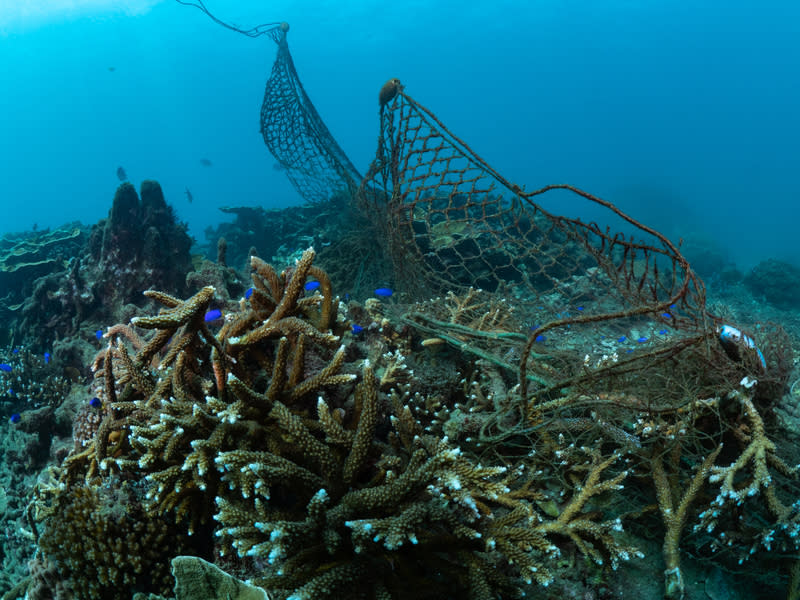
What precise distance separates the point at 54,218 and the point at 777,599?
456ft

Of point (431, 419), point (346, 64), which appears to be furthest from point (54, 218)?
point (431, 419)

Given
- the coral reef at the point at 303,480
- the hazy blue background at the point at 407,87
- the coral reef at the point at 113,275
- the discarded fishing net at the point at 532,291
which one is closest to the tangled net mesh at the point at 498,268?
the discarded fishing net at the point at 532,291

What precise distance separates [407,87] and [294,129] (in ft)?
338

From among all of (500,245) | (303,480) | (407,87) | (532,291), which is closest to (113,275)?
(500,245)

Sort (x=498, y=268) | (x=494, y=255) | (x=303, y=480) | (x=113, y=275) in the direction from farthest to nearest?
(x=494, y=255)
(x=113, y=275)
(x=498, y=268)
(x=303, y=480)

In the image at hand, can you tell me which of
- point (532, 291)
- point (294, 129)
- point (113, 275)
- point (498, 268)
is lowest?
point (532, 291)

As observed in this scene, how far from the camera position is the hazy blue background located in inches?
3824

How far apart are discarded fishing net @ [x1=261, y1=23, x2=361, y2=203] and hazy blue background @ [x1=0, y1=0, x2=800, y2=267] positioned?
276ft

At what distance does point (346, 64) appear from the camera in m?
129

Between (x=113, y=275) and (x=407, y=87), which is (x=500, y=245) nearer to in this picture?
(x=113, y=275)

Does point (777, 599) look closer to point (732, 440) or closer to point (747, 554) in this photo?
point (747, 554)

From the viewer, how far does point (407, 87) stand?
99.8m

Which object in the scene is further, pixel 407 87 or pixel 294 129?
pixel 407 87

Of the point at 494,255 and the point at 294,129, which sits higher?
the point at 294,129
